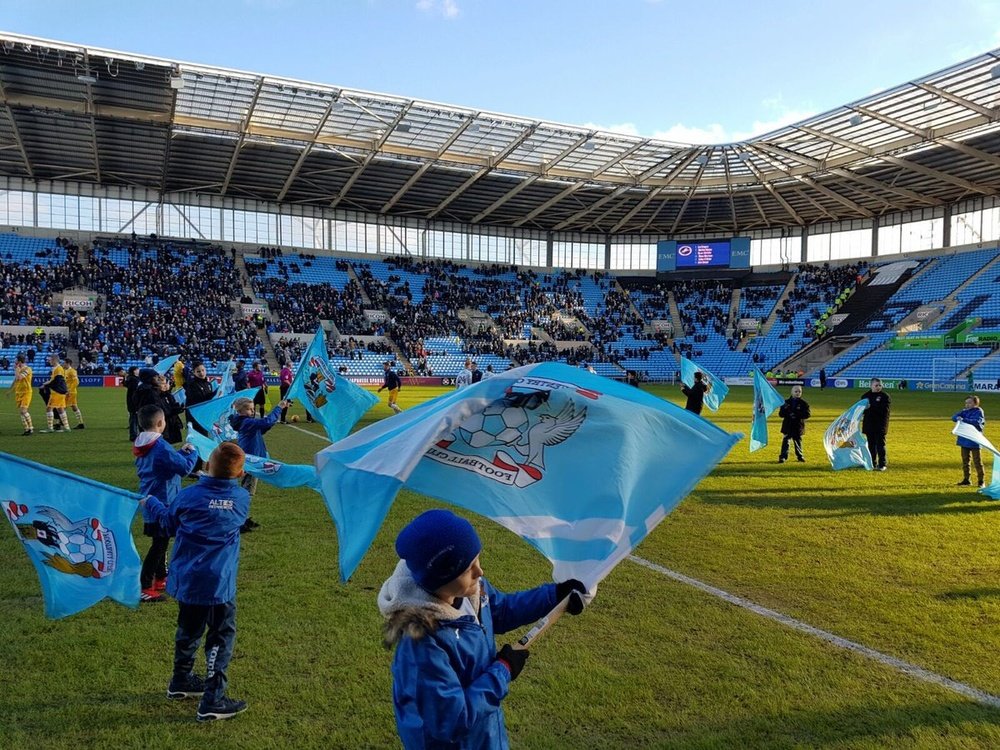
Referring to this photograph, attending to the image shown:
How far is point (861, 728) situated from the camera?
437 centimetres

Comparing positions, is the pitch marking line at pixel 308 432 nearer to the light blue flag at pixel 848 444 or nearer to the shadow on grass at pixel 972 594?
the light blue flag at pixel 848 444

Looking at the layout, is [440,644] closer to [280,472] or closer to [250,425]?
[280,472]

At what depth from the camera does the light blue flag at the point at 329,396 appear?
36.8 ft

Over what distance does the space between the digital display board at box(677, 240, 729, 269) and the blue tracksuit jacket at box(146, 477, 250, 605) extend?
61.5 m

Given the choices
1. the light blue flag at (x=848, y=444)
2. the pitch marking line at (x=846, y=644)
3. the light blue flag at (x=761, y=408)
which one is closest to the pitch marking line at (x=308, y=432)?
the light blue flag at (x=761, y=408)

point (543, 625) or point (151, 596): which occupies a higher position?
point (543, 625)

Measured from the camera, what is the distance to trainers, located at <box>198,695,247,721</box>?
446cm

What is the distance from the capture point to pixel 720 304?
64.6 m

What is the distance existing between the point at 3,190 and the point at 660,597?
2234 inches

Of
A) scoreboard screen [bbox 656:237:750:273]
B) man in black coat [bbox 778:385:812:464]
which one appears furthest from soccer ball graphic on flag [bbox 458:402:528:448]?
scoreboard screen [bbox 656:237:750:273]

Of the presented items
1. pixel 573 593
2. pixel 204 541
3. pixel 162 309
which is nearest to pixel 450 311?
pixel 162 309

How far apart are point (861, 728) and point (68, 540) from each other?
5.16 m

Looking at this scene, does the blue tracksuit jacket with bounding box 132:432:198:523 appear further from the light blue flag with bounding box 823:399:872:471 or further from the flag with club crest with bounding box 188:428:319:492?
the light blue flag with bounding box 823:399:872:471

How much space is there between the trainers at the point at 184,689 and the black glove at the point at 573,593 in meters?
2.99
